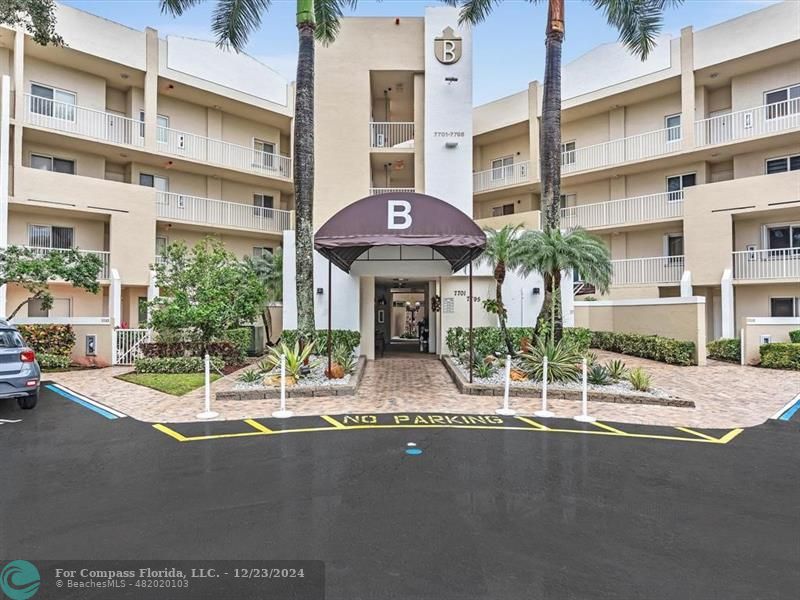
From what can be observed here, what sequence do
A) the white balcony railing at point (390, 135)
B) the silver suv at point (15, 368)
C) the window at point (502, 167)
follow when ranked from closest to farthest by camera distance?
the silver suv at point (15, 368), the white balcony railing at point (390, 135), the window at point (502, 167)

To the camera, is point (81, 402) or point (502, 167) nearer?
point (81, 402)

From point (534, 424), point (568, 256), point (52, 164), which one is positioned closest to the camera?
point (534, 424)

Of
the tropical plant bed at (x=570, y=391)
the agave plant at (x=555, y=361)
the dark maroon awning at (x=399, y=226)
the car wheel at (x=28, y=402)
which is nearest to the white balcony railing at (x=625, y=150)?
the agave plant at (x=555, y=361)

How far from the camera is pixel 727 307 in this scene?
1928cm

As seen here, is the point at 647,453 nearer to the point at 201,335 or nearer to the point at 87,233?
the point at 201,335

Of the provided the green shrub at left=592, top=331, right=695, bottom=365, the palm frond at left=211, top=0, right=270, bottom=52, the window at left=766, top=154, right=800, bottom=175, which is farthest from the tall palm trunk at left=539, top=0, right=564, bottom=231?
the window at left=766, top=154, right=800, bottom=175

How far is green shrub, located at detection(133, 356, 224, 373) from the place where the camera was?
550 inches

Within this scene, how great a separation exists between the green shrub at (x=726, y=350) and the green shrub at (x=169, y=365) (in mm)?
18191

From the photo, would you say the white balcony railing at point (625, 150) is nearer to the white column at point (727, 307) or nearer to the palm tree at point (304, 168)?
the white column at point (727, 307)

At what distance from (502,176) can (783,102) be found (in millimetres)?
12515

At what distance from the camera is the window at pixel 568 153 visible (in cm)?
2555

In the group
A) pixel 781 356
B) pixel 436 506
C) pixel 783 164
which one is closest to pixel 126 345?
pixel 436 506

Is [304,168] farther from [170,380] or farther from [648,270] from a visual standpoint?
[648,270]

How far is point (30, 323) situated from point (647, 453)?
57.1ft
